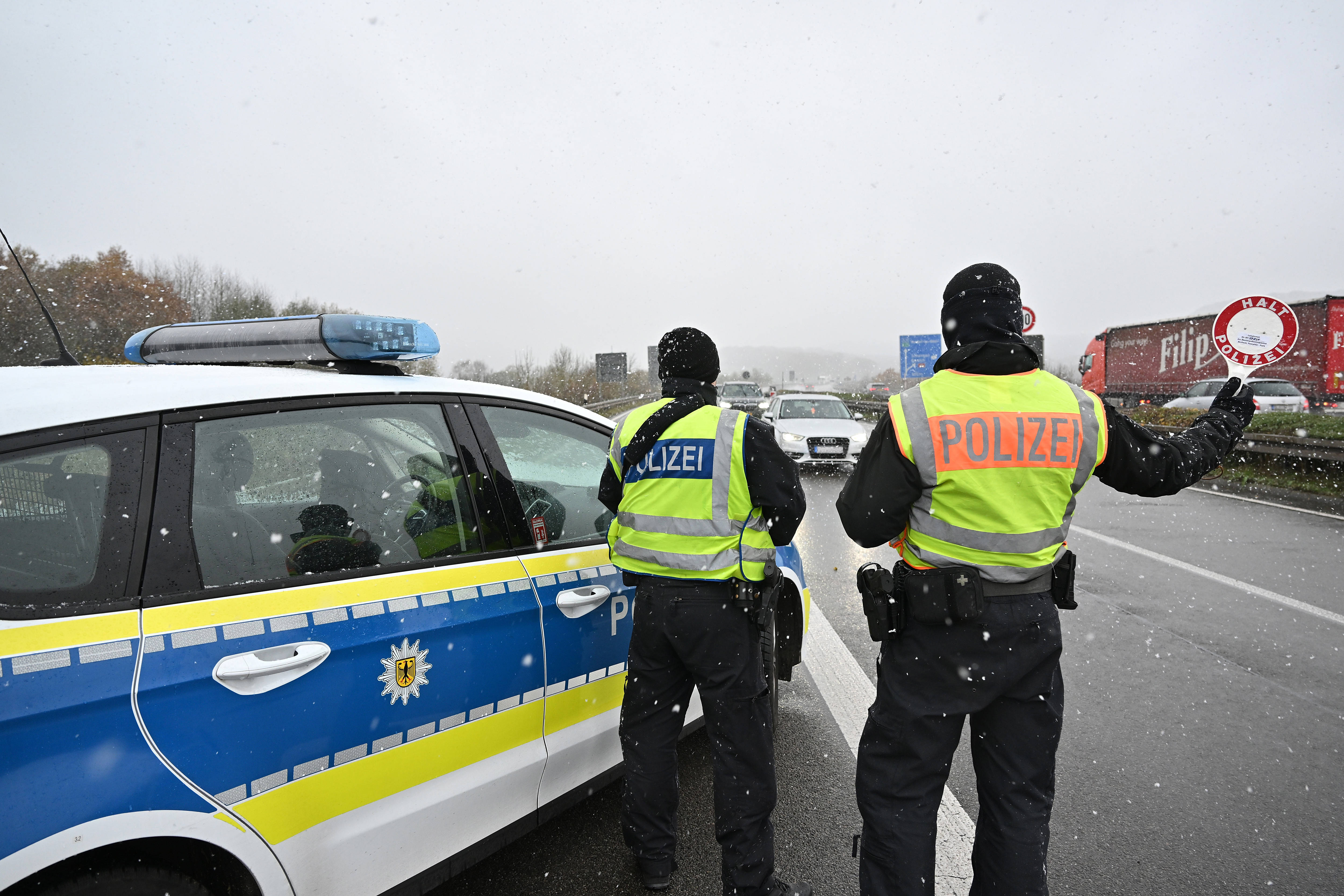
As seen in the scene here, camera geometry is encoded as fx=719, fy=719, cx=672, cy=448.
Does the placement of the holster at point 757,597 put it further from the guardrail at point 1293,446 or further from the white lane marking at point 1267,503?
the guardrail at point 1293,446

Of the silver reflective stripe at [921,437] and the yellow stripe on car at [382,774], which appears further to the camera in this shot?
the silver reflective stripe at [921,437]

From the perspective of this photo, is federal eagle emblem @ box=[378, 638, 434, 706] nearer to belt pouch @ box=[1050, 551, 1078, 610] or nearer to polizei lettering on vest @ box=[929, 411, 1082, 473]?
polizei lettering on vest @ box=[929, 411, 1082, 473]

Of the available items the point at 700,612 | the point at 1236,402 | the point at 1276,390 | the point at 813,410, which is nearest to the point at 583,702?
the point at 700,612

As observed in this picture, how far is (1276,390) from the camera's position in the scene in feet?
63.5

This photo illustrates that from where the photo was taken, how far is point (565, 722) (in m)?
2.44

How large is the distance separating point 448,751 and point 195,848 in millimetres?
625

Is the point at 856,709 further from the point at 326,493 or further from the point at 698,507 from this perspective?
the point at 326,493

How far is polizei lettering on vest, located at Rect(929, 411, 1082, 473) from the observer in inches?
78.8

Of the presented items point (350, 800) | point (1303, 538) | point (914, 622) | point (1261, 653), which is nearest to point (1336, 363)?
point (1303, 538)

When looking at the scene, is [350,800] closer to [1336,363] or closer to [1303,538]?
[1303,538]

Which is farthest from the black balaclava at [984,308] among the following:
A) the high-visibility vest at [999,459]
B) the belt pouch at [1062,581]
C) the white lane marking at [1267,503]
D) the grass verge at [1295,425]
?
the white lane marking at [1267,503]

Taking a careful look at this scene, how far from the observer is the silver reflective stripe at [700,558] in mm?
2336

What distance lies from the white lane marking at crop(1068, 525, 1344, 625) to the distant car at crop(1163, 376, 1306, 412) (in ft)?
41.5

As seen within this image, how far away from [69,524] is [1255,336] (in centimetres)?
370
